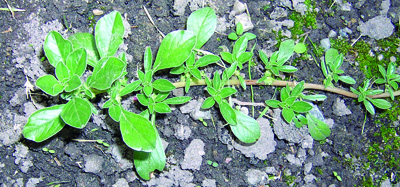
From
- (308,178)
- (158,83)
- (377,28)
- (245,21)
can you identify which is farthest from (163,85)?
(377,28)

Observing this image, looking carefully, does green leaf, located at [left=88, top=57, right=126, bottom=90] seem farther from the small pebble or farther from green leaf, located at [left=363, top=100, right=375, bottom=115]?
green leaf, located at [left=363, top=100, right=375, bottom=115]

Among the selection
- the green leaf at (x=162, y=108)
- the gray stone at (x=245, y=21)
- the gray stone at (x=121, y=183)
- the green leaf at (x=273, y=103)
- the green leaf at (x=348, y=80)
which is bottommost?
the gray stone at (x=121, y=183)

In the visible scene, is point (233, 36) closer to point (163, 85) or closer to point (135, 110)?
point (163, 85)

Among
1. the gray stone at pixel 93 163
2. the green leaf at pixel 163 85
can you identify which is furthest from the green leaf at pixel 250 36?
the gray stone at pixel 93 163

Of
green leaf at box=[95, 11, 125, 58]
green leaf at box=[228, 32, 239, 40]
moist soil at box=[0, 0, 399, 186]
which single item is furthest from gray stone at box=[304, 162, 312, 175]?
green leaf at box=[95, 11, 125, 58]

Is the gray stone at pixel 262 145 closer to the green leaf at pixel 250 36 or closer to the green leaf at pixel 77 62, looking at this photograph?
the green leaf at pixel 250 36

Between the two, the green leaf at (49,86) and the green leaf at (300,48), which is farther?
the green leaf at (300,48)
